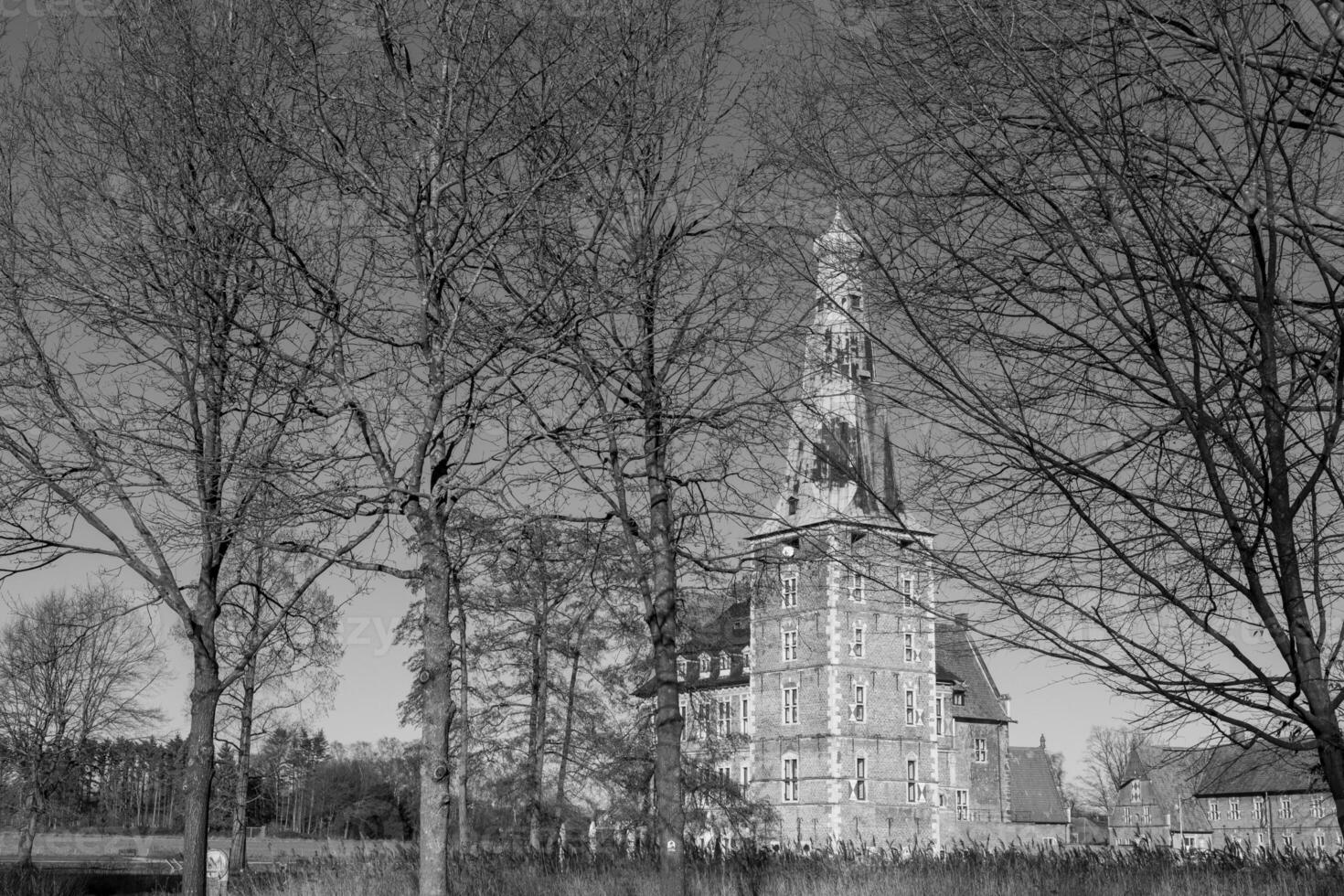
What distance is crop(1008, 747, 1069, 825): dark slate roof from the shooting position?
224 ft

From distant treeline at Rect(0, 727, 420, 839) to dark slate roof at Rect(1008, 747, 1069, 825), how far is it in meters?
32.8

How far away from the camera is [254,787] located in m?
38.7

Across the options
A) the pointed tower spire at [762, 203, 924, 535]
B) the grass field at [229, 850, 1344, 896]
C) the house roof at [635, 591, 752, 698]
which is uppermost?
the house roof at [635, 591, 752, 698]

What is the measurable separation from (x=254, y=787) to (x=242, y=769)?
14104mm

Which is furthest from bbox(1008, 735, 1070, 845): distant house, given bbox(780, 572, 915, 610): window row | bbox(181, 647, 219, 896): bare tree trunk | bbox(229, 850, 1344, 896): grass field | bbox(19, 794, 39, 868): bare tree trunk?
bbox(780, 572, 915, 610): window row

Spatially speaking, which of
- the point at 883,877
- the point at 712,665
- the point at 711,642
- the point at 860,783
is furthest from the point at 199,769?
the point at 860,783

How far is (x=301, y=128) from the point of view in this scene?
301 inches

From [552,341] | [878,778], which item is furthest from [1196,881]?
[878,778]

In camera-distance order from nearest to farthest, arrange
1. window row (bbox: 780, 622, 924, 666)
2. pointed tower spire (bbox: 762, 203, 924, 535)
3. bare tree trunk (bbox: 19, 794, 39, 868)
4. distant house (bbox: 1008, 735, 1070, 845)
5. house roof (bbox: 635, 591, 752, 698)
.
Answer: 1. pointed tower spire (bbox: 762, 203, 924, 535)
2. house roof (bbox: 635, 591, 752, 698)
3. bare tree trunk (bbox: 19, 794, 39, 868)
4. window row (bbox: 780, 622, 924, 666)
5. distant house (bbox: 1008, 735, 1070, 845)

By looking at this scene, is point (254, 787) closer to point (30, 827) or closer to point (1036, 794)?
point (30, 827)

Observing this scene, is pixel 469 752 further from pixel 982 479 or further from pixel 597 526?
pixel 982 479

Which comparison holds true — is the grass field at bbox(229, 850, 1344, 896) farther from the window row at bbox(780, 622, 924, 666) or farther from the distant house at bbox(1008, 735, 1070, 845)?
the distant house at bbox(1008, 735, 1070, 845)

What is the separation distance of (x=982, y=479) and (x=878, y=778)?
4975cm

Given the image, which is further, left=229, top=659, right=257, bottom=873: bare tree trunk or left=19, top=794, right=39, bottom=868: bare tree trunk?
left=19, top=794, right=39, bottom=868: bare tree trunk
